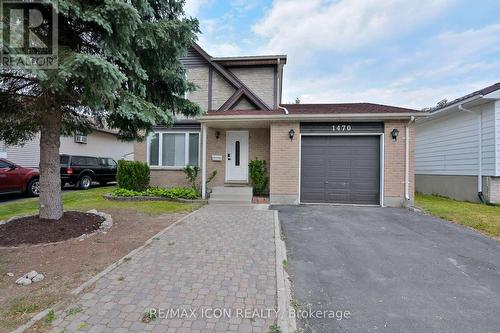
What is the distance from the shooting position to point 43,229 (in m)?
4.89

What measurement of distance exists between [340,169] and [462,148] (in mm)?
5694

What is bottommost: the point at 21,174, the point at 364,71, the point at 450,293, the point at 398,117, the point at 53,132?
the point at 450,293

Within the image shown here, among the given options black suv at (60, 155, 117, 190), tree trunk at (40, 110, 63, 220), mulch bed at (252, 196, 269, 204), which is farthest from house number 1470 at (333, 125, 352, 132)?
black suv at (60, 155, 117, 190)

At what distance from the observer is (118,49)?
4.50 meters

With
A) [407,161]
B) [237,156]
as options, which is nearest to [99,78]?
[237,156]

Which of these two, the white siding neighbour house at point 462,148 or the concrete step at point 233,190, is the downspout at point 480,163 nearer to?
the white siding neighbour house at point 462,148

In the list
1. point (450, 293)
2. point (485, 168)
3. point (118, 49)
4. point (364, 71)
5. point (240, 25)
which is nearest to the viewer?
point (450, 293)

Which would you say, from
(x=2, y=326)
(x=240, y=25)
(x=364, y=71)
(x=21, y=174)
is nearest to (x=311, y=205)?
(x=2, y=326)

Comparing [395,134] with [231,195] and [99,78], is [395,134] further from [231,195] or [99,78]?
[99,78]

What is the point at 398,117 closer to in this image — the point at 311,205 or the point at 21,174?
the point at 311,205

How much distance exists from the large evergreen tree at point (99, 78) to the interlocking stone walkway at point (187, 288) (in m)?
2.65

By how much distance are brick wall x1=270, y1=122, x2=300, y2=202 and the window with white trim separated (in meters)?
3.68

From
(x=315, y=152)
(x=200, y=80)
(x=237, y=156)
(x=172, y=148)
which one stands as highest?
(x=200, y=80)

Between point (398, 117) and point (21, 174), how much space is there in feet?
48.1
